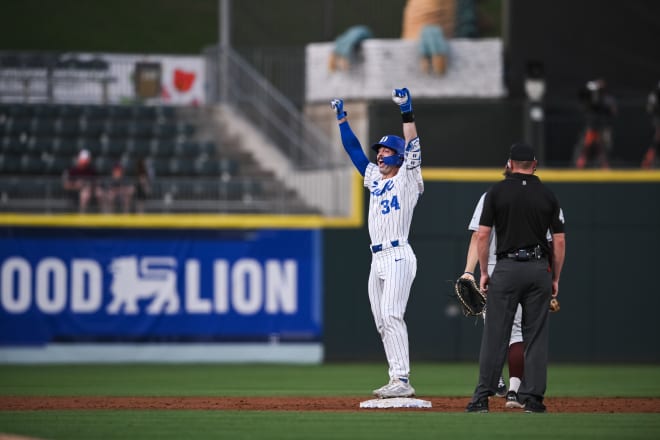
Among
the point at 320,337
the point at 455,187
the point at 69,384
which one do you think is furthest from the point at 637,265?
the point at 69,384

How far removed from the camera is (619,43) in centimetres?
2250

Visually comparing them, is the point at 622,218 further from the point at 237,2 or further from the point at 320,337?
the point at 237,2

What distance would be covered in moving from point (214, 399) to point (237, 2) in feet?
65.4

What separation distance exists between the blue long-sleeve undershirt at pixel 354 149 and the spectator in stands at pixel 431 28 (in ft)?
43.9

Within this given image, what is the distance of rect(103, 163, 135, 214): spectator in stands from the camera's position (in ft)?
58.5

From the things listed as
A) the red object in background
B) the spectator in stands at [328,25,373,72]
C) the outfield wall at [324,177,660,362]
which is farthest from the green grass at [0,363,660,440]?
the red object in background

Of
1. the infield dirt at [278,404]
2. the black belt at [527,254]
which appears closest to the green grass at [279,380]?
the infield dirt at [278,404]

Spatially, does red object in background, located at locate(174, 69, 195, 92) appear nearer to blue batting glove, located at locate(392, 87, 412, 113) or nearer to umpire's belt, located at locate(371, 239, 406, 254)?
umpire's belt, located at locate(371, 239, 406, 254)

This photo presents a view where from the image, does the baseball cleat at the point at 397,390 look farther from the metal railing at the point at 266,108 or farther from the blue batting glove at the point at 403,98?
the metal railing at the point at 266,108

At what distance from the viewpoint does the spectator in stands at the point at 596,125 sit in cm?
1936

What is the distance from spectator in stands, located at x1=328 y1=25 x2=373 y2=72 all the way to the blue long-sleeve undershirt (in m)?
13.5

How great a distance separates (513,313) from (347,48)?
15.1 meters

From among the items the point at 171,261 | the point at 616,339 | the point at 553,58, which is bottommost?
the point at 616,339

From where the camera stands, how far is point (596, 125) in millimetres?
19625
